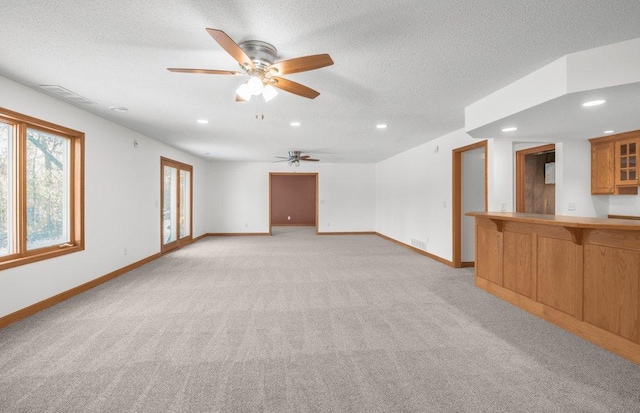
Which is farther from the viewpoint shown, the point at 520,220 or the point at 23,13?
the point at 520,220

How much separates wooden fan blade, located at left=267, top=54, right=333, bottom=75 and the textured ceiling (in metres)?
0.23

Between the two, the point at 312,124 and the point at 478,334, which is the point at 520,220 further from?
the point at 312,124

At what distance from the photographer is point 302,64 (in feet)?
6.77

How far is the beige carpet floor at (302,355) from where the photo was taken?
180 centimetres

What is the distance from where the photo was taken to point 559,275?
111 inches

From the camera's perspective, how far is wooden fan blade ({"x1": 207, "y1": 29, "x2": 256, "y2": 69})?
1656mm

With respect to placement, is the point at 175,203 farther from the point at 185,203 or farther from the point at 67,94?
the point at 67,94

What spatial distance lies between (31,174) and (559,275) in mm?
5896

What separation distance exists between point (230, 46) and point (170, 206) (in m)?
6.17

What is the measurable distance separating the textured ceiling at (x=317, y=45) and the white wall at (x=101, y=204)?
294 millimetres

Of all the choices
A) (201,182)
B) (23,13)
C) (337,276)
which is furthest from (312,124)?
(201,182)

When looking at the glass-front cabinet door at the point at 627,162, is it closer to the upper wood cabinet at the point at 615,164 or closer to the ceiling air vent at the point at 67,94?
the upper wood cabinet at the point at 615,164

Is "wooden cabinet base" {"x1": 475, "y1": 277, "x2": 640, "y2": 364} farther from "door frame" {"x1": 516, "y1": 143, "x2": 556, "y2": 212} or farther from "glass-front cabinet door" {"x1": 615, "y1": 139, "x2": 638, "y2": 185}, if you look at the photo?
"glass-front cabinet door" {"x1": 615, "y1": 139, "x2": 638, "y2": 185}

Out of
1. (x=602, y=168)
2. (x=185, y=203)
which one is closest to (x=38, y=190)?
(x=185, y=203)
